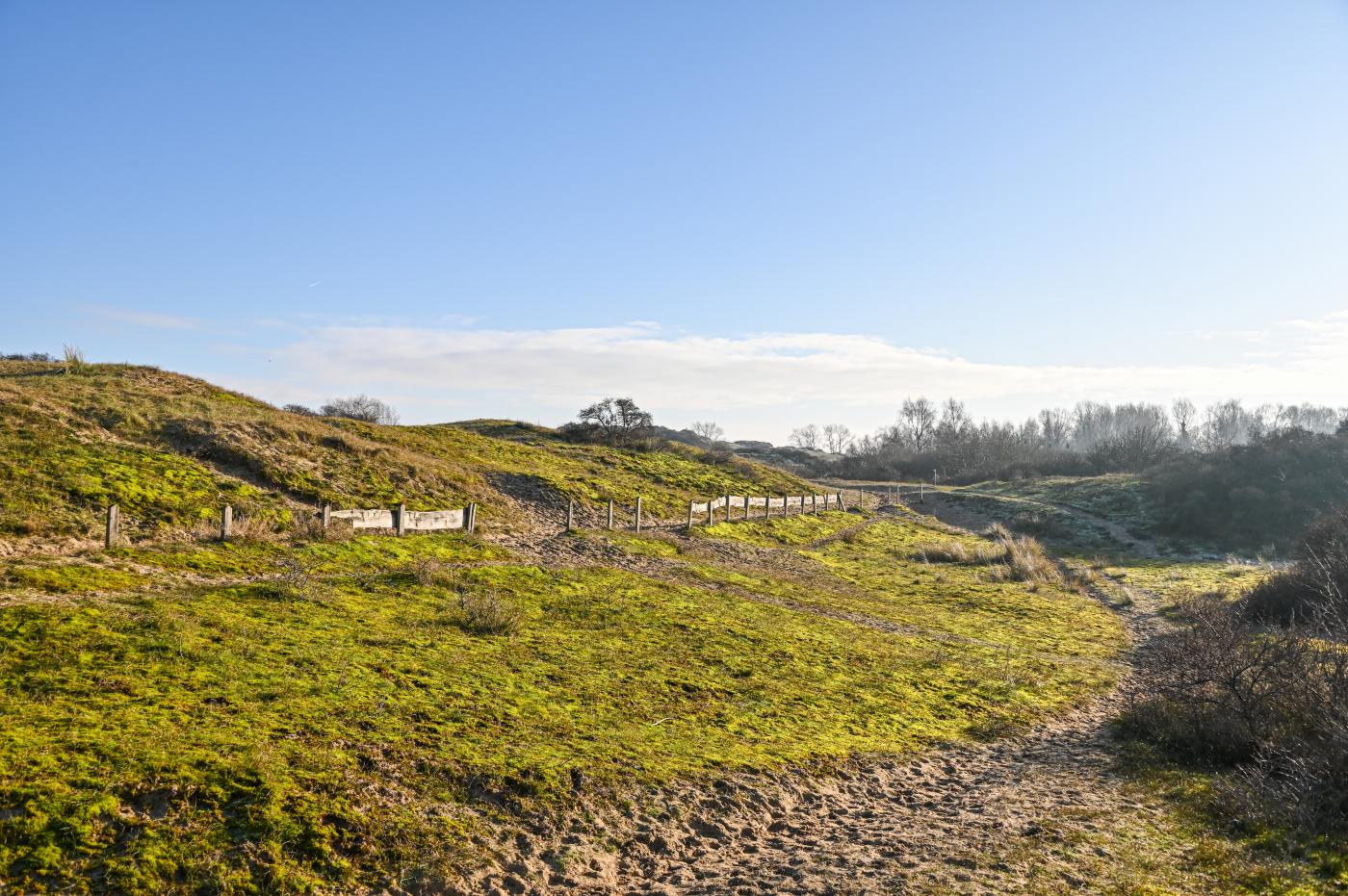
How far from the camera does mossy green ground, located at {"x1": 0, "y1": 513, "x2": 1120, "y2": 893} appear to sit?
6301mm

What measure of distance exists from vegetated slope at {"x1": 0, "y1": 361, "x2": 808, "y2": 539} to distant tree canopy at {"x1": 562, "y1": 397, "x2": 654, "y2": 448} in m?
17.2

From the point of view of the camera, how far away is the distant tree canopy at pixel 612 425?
62.4m

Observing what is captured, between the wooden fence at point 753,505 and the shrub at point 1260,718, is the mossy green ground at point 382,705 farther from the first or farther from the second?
the wooden fence at point 753,505

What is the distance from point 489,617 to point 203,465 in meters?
15.0

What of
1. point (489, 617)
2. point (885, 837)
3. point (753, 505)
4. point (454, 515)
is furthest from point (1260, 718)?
point (753, 505)

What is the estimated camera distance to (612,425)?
6462 cm

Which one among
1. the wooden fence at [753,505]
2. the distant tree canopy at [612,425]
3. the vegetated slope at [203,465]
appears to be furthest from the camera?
the distant tree canopy at [612,425]

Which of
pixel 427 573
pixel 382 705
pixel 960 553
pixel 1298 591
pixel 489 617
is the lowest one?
pixel 960 553

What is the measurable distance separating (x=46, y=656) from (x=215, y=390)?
35.2 meters

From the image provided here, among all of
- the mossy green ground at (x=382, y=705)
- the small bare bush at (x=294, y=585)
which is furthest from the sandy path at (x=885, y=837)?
the small bare bush at (x=294, y=585)

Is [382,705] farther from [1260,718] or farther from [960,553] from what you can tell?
[960,553]

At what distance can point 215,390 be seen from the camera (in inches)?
1569

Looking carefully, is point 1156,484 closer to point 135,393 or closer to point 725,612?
point 725,612

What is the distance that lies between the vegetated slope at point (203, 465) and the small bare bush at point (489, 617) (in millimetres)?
8787
